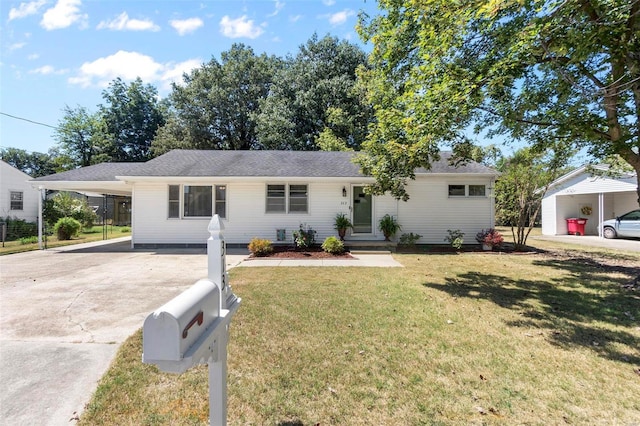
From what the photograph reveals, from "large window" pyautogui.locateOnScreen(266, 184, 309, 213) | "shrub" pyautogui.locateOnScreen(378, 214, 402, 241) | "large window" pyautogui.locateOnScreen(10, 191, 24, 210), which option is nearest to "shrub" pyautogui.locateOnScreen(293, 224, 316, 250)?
"large window" pyautogui.locateOnScreen(266, 184, 309, 213)

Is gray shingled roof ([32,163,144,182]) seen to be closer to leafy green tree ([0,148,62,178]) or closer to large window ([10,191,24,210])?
large window ([10,191,24,210])

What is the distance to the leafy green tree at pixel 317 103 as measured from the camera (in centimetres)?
2317

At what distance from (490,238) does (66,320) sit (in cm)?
1241

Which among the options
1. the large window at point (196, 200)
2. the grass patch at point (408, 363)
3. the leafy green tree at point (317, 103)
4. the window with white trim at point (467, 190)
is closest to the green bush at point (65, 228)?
the large window at point (196, 200)

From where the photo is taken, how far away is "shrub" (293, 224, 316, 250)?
11289mm

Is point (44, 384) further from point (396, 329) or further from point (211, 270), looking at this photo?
point (396, 329)

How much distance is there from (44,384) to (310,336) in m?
2.63

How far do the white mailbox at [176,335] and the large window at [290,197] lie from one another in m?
11.0

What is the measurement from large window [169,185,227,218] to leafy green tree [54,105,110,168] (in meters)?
26.1

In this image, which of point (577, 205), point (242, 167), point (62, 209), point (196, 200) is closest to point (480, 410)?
point (242, 167)

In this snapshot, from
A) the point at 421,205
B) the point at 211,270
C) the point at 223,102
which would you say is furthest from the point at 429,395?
the point at 223,102

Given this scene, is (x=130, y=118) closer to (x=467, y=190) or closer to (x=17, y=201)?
(x=17, y=201)

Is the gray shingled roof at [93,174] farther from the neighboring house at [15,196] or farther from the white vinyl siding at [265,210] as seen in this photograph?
the neighboring house at [15,196]

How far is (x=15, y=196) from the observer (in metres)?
19.8
